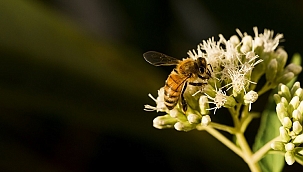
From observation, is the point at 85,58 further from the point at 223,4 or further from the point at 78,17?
the point at 223,4

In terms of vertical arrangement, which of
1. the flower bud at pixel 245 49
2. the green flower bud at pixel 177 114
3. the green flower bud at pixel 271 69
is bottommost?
the green flower bud at pixel 177 114

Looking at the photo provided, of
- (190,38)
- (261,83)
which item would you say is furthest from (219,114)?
(190,38)

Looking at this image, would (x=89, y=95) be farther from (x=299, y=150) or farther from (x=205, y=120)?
(x=299, y=150)

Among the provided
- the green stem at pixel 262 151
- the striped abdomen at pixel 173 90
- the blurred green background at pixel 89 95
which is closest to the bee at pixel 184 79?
the striped abdomen at pixel 173 90

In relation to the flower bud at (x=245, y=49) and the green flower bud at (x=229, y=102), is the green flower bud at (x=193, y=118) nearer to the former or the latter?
the green flower bud at (x=229, y=102)

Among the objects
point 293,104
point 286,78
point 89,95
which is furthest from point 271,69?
point 89,95

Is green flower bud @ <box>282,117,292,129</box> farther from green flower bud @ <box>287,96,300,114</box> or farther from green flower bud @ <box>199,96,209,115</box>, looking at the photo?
green flower bud @ <box>199,96,209,115</box>
